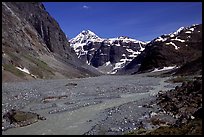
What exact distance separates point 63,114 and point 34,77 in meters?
120

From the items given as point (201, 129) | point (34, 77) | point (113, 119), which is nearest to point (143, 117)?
point (113, 119)

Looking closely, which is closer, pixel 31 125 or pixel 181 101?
pixel 31 125

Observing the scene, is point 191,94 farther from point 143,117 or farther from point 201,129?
point 201,129

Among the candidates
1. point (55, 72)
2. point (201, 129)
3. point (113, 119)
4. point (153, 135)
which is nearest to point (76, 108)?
point (113, 119)

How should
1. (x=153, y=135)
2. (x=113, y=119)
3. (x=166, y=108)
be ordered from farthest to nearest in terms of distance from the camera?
(x=166, y=108)
(x=113, y=119)
(x=153, y=135)

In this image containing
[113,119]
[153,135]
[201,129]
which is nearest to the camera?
[201,129]

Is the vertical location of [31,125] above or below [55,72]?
below

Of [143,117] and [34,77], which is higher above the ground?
[34,77]

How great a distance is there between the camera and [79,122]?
31.4 meters

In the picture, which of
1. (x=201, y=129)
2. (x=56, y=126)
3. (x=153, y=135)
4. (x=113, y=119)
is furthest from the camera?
(x=113, y=119)

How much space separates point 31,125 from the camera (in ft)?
102

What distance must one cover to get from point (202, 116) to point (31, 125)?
1598 centimetres

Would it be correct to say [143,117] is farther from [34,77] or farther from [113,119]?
[34,77]

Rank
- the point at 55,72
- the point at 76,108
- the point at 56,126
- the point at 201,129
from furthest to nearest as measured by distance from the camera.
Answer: the point at 55,72 < the point at 76,108 < the point at 56,126 < the point at 201,129
